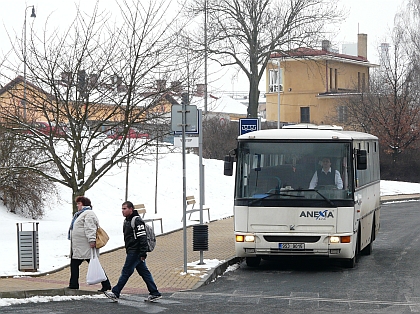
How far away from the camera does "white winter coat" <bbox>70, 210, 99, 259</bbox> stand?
12.9m

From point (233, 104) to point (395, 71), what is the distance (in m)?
47.7

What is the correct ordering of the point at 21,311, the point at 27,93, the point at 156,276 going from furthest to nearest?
1. the point at 27,93
2. the point at 156,276
3. the point at 21,311

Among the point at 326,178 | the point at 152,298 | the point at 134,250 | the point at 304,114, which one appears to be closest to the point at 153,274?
the point at 134,250

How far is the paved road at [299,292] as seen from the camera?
38.3 feet

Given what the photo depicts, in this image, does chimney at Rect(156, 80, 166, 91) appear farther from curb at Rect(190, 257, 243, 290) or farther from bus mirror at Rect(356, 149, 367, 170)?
bus mirror at Rect(356, 149, 367, 170)

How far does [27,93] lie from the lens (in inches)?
880

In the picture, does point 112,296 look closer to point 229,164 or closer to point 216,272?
point 216,272

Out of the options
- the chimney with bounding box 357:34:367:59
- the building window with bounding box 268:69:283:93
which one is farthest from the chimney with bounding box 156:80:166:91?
the chimney with bounding box 357:34:367:59

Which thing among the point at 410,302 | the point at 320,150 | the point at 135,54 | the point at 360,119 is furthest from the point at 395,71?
the point at 410,302

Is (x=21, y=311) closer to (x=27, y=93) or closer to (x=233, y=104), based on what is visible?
(x=27, y=93)

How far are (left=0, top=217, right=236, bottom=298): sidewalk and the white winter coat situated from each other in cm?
56

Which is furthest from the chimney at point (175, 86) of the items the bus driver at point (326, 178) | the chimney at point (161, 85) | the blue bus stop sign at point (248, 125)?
the bus driver at point (326, 178)

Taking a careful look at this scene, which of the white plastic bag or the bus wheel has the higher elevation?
the white plastic bag

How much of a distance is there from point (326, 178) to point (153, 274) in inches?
145
